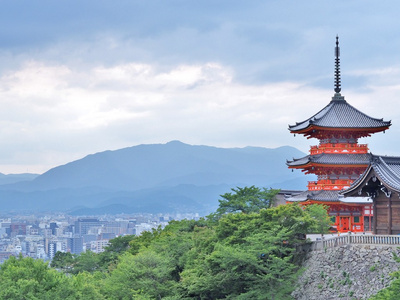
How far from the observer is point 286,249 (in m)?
32.0

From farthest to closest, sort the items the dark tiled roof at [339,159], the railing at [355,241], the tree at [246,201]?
1. the tree at [246,201]
2. the dark tiled roof at [339,159]
3. the railing at [355,241]

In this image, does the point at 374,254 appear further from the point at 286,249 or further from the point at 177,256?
the point at 177,256

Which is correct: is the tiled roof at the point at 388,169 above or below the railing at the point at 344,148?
below

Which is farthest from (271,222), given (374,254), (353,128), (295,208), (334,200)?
(353,128)

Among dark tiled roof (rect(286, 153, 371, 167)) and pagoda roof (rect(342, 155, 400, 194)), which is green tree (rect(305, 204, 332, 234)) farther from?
dark tiled roof (rect(286, 153, 371, 167))

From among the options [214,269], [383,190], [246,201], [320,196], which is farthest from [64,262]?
[383,190]

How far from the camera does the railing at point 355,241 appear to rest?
28.0 metres

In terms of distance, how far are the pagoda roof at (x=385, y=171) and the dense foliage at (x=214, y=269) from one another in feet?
12.0

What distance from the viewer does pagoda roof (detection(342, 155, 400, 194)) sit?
1174 inches

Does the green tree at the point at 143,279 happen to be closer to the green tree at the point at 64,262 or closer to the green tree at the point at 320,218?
the green tree at the point at 320,218

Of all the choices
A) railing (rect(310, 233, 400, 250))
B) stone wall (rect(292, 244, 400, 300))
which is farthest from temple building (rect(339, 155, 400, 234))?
stone wall (rect(292, 244, 400, 300))

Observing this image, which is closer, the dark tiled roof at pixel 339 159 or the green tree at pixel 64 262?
the dark tiled roof at pixel 339 159

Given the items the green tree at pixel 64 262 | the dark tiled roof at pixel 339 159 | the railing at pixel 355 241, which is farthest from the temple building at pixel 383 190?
the green tree at pixel 64 262

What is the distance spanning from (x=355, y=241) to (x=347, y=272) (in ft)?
4.58
